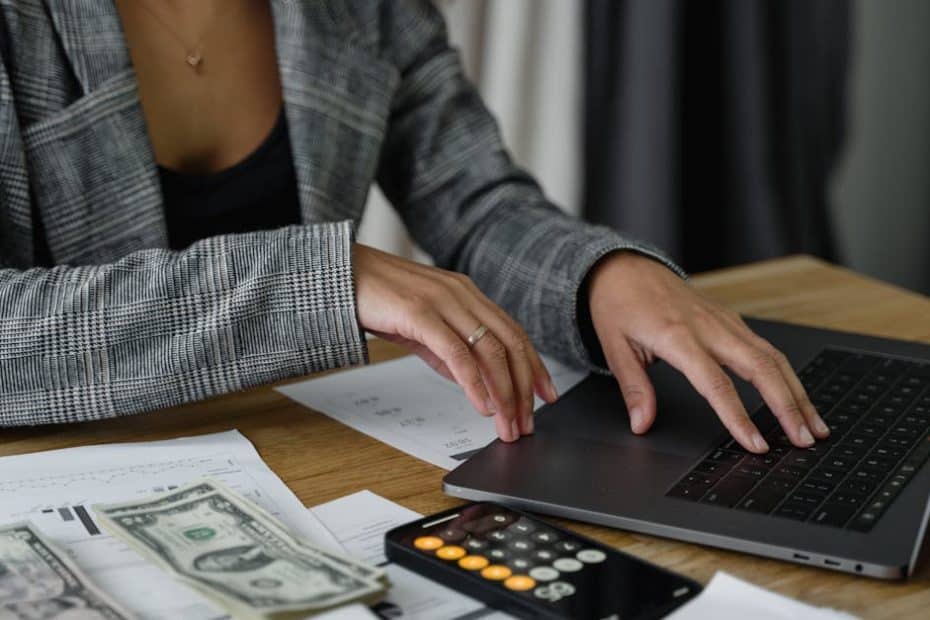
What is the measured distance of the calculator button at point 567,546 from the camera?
677 millimetres

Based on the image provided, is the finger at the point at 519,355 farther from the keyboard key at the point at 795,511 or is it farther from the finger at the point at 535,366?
the keyboard key at the point at 795,511

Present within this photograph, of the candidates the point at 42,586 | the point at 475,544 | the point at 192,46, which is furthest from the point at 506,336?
the point at 192,46

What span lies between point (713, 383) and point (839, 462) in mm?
106

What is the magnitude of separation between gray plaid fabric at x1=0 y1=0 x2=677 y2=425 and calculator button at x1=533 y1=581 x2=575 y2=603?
0.31m

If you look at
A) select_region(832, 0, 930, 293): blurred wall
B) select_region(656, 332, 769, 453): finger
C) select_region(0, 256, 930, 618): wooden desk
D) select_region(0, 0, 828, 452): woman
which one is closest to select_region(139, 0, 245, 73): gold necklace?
select_region(0, 0, 828, 452): woman

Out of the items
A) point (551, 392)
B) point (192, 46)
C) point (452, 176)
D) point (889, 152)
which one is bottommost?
point (889, 152)

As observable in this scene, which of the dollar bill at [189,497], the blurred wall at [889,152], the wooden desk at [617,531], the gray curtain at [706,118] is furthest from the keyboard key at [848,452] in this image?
the blurred wall at [889,152]

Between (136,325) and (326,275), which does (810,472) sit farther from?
(136,325)

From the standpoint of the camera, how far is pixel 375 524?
0.75 metres

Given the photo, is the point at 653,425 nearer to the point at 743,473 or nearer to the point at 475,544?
the point at 743,473

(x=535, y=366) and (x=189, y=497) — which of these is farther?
(x=535, y=366)

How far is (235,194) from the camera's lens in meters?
1.18

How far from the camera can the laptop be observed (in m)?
0.69

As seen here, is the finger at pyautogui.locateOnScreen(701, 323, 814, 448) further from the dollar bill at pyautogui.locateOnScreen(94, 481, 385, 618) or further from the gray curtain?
the gray curtain
